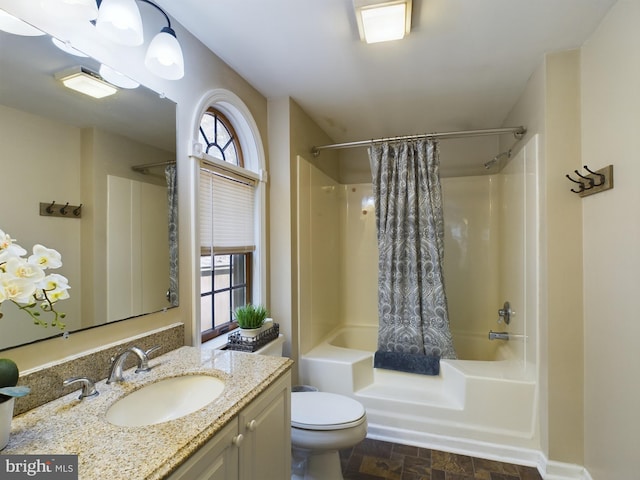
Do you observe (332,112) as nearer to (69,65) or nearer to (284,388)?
(69,65)

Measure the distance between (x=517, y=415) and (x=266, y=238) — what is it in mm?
1979

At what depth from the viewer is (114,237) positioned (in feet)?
4.04

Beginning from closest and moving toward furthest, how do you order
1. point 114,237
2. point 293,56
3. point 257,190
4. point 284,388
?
1. point 114,237
2. point 284,388
3. point 293,56
4. point 257,190

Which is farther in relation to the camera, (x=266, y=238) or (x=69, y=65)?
(x=266, y=238)

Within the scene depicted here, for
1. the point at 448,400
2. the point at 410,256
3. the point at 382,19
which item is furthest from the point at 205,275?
the point at 448,400

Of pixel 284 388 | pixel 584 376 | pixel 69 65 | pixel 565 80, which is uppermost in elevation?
pixel 565 80

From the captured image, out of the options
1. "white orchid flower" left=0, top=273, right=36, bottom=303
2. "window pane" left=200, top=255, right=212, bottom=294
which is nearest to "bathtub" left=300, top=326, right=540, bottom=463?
"window pane" left=200, top=255, right=212, bottom=294

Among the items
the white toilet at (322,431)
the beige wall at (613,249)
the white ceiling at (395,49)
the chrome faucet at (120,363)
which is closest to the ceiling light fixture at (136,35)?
the white ceiling at (395,49)

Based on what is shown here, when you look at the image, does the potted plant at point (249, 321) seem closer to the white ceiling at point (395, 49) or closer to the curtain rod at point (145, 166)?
the curtain rod at point (145, 166)

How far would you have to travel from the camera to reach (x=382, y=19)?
150 centimetres

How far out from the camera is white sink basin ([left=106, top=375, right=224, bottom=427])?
1074 millimetres

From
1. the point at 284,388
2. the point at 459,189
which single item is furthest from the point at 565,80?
the point at 284,388

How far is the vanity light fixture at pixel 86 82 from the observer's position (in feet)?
3.63

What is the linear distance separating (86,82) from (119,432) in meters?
1.17
